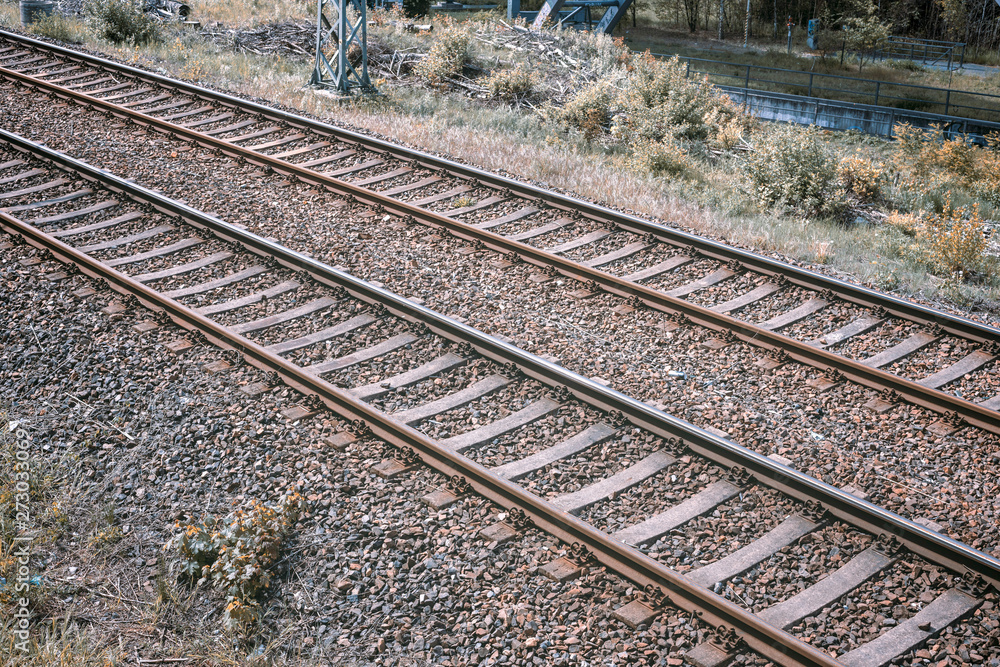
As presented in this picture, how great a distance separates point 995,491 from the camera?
5.49 meters

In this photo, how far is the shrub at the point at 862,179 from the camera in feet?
40.2

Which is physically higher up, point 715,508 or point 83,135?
point 83,135

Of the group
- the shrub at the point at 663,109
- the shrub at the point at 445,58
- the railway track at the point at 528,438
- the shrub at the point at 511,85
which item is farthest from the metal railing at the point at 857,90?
the railway track at the point at 528,438

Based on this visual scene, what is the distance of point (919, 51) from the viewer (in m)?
37.6

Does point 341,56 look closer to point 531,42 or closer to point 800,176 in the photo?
point 531,42

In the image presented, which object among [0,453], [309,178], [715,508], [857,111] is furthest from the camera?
[857,111]

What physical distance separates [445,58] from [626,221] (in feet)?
32.2

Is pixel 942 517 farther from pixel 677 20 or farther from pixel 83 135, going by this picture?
pixel 677 20

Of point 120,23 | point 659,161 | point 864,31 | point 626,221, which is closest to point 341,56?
point 659,161

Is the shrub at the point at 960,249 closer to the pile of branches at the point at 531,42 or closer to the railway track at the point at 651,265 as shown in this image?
the railway track at the point at 651,265

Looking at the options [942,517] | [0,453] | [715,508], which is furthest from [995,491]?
[0,453]

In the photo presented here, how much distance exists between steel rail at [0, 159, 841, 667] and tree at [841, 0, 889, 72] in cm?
3243

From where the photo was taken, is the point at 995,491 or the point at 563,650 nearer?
the point at 563,650

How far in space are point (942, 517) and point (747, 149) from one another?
10795 millimetres
